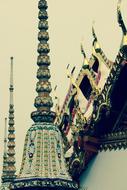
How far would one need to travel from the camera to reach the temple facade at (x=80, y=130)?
17.4 metres

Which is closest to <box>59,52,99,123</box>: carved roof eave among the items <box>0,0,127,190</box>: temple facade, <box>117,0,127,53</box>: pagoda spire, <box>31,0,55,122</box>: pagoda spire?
<box>0,0,127,190</box>: temple facade

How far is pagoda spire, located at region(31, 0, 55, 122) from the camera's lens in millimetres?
17641

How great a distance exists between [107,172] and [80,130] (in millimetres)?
1027

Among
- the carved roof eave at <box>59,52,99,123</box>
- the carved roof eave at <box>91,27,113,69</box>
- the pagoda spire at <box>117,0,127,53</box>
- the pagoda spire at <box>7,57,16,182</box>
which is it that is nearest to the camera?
the pagoda spire at <box>117,0,127,53</box>

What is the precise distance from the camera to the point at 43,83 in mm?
17750

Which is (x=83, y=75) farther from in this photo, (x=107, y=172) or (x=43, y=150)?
(x=43, y=150)

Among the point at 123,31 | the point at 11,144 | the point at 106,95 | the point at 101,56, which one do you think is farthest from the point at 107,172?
the point at 11,144

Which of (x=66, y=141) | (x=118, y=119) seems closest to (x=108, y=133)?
(x=118, y=119)

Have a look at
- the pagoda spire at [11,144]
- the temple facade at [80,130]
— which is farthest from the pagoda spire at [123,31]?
the pagoda spire at [11,144]

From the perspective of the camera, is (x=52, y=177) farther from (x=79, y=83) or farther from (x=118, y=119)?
(x=79, y=83)

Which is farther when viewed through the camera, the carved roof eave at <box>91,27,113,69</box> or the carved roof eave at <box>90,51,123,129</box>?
the carved roof eave at <box>91,27,113,69</box>

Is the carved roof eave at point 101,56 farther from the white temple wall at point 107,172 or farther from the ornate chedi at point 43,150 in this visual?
the ornate chedi at point 43,150

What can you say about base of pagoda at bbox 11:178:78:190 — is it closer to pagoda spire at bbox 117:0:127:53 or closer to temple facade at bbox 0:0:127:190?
temple facade at bbox 0:0:127:190

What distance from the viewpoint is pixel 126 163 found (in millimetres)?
19531
